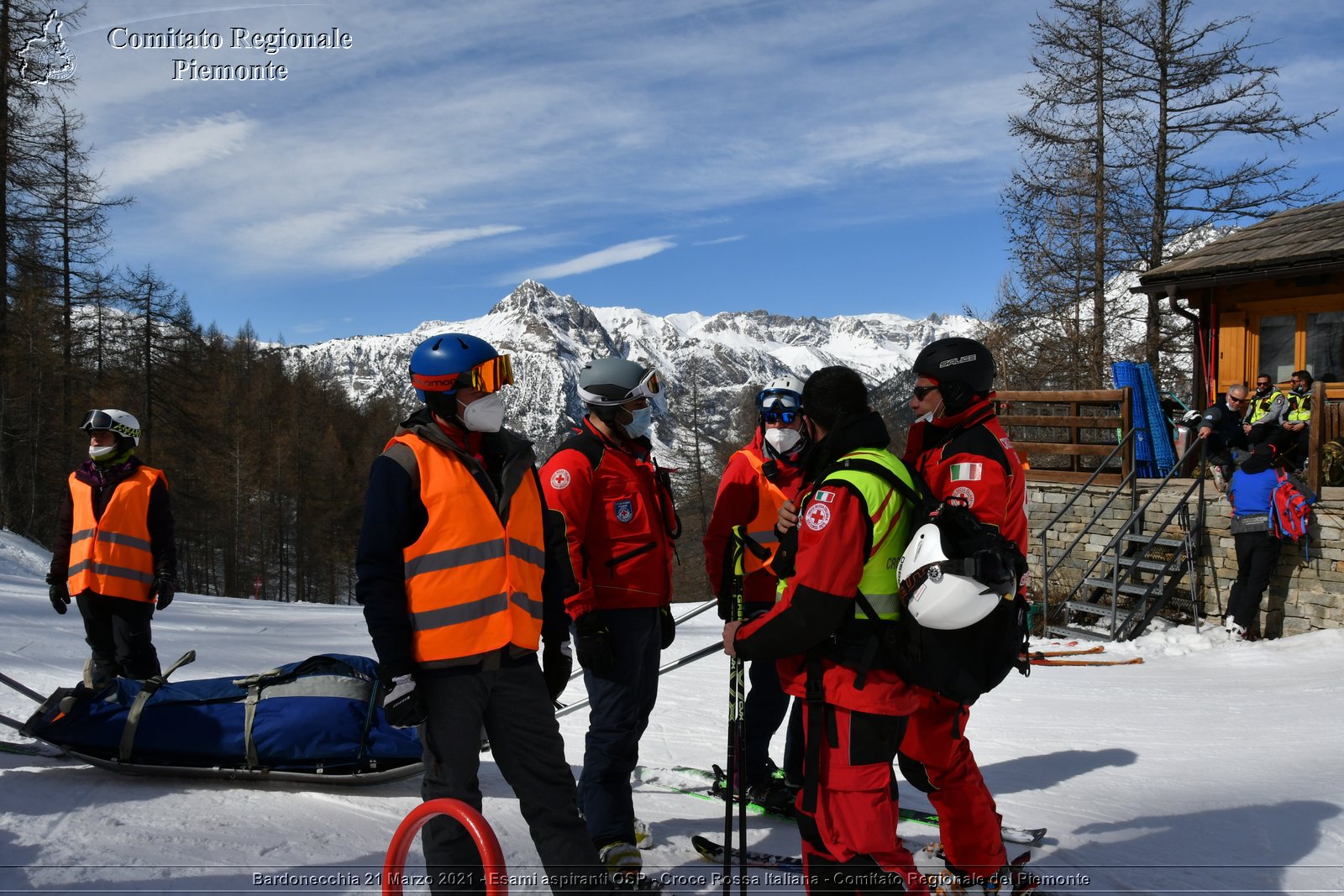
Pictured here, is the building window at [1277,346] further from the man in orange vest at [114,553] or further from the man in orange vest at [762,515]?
the man in orange vest at [114,553]

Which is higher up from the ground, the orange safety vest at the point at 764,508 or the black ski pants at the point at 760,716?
the orange safety vest at the point at 764,508

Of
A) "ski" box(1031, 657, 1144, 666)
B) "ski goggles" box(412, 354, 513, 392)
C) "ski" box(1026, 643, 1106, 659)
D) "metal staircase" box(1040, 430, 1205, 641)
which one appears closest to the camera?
"ski goggles" box(412, 354, 513, 392)

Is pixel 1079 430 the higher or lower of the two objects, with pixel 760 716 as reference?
higher

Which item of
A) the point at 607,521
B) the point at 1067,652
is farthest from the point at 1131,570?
the point at 607,521

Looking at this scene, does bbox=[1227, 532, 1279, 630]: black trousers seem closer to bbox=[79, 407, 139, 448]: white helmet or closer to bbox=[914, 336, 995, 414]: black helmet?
bbox=[914, 336, 995, 414]: black helmet

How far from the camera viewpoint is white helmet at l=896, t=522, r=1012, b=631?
2.59m

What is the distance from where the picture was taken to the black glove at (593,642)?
3.47 m

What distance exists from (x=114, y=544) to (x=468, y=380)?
3.77 meters

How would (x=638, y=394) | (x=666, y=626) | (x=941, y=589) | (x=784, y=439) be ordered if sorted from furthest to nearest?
(x=784, y=439) < (x=666, y=626) < (x=638, y=394) < (x=941, y=589)

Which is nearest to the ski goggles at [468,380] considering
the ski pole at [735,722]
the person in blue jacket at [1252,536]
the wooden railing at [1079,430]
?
the ski pole at [735,722]

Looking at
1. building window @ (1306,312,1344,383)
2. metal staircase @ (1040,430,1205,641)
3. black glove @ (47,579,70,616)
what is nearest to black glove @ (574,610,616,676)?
black glove @ (47,579,70,616)

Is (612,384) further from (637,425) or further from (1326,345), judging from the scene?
(1326,345)

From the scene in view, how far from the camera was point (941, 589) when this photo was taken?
2.60 meters

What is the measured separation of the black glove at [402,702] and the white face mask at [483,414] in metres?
0.79
